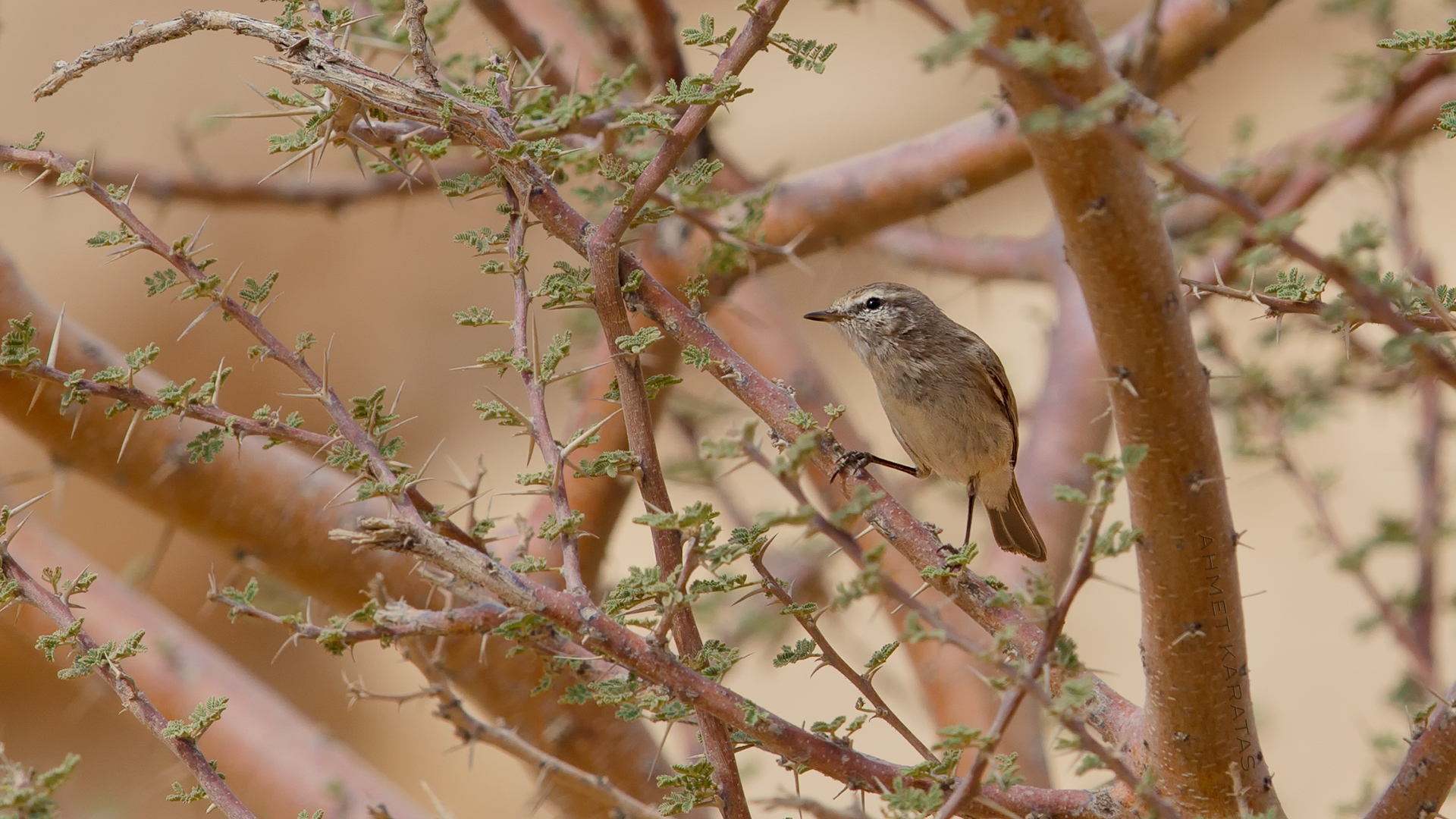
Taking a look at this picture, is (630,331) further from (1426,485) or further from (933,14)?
(1426,485)

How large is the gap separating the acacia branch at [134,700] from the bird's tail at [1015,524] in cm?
325

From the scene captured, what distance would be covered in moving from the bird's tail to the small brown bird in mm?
71

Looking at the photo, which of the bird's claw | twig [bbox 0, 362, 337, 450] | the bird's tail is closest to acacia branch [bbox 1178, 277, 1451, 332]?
the bird's claw

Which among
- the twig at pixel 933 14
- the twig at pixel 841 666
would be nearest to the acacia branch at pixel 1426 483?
the twig at pixel 841 666

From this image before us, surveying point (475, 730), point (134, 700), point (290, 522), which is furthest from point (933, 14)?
point (290, 522)

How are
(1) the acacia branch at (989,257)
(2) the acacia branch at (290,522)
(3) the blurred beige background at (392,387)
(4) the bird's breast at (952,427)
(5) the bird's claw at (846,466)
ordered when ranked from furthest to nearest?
(3) the blurred beige background at (392,387) < (1) the acacia branch at (989,257) < (4) the bird's breast at (952,427) < (2) the acacia branch at (290,522) < (5) the bird's claw at (846,466)

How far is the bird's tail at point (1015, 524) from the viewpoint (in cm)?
463

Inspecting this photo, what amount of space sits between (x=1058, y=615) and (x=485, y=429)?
373 inches

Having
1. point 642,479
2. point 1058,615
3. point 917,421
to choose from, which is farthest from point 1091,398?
point 1058,615

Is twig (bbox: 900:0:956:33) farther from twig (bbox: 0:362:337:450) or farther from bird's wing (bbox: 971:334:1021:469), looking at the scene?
bird's wing (bbox: 971:334:1021:469)

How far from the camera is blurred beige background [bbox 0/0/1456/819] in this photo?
28.8 feet

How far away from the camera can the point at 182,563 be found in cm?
957

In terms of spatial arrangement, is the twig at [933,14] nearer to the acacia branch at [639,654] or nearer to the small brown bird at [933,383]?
the acacia branch at [639,654]

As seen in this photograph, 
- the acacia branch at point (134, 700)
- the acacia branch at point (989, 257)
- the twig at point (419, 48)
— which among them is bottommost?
the acacia branch at point (134, 700)
